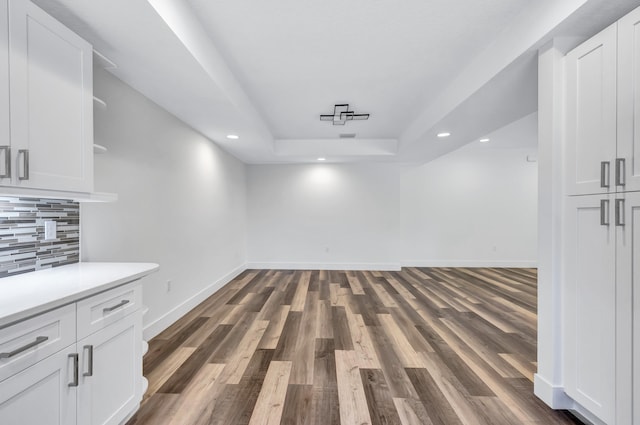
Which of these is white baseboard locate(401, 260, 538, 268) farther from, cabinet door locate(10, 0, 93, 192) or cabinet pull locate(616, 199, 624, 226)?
cabinet door locate(10, 0, 93, 192)

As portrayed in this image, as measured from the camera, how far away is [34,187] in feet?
4.30

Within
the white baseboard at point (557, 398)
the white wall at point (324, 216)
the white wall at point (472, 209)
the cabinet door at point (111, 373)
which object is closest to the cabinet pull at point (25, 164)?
the cabinet door at point (111, 373)

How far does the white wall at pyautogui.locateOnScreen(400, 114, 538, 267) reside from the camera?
619 cm

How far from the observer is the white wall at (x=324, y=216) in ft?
19.6

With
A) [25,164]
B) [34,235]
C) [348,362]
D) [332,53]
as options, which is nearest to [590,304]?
[348,362]

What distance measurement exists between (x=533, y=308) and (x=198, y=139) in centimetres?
494

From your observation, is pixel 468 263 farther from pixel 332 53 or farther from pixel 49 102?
pixel 49 102

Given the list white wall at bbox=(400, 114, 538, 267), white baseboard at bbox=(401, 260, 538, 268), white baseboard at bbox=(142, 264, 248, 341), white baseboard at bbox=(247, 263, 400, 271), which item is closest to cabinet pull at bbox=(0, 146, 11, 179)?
white baseboard at bbox=(142, 264, 248, 341)

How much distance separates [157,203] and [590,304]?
3476 millimetres

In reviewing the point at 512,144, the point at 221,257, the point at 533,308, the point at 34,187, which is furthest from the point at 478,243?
the point at 34,187

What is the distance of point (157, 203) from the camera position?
9.23 feet

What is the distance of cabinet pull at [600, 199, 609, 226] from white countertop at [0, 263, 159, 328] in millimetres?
2569

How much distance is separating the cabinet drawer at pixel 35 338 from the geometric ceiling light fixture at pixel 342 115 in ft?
A: 10.6

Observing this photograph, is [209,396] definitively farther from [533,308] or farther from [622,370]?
[533,308]
